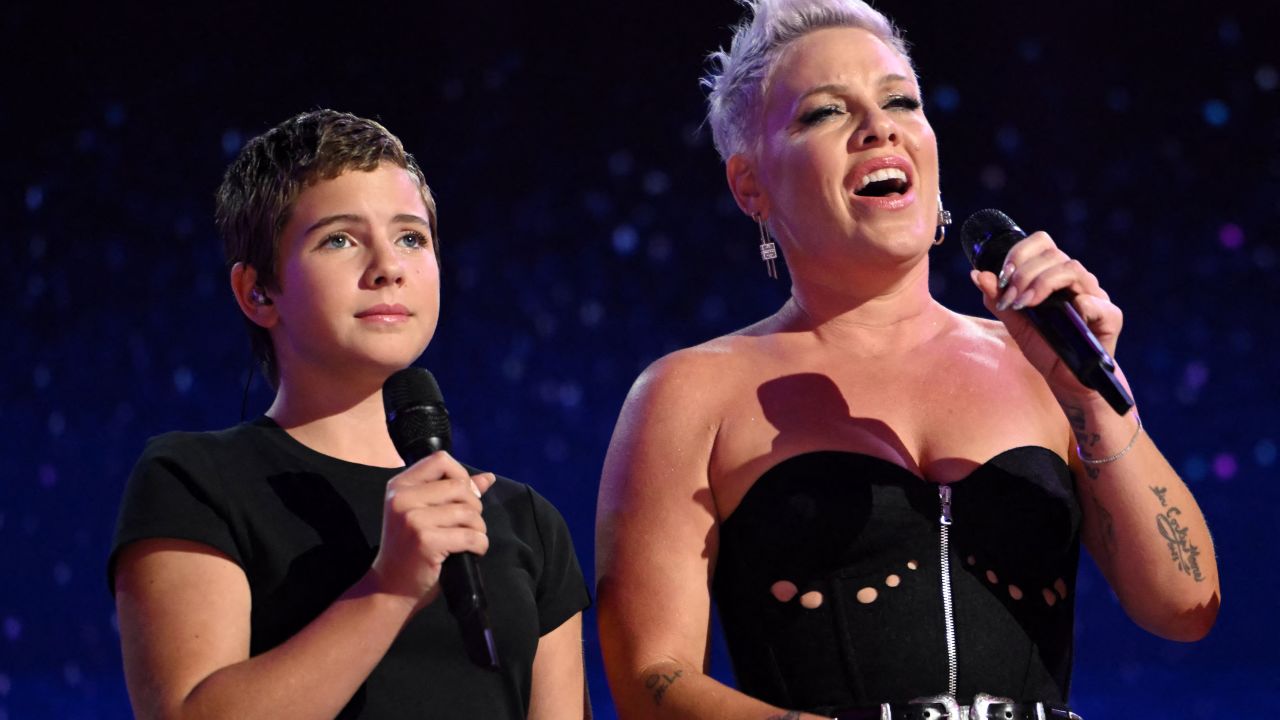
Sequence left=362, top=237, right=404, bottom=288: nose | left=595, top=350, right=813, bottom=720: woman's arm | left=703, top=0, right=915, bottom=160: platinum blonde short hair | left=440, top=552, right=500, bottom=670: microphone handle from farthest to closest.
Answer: left=703, top=0, right=915, bottom=160: platinum blonde short hair < left=595, top=350, right=813, bottom=720: woman's arm < left=362, top=237, right=404, bottom=288: nose < left=440, top=552, right=500, bottom=670: microphone handle

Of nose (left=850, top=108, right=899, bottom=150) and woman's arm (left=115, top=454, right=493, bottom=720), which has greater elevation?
nose (left=850, top=108, right=899, bottom=150)

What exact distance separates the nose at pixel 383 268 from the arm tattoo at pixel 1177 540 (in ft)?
2.85

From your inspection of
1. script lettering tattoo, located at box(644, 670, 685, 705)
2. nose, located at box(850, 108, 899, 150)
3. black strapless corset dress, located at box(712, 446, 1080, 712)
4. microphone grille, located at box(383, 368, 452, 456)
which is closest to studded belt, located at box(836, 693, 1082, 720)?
black strapless corset dress, located at box(712, 446, 1080, 712)

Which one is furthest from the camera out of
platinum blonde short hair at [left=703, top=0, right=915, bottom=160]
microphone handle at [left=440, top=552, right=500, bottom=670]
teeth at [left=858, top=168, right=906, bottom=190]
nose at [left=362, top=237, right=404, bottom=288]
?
platinum blonde short hair at [left=703, top=0, right=915, bottom=160]

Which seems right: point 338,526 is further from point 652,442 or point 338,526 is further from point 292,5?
point 292,5

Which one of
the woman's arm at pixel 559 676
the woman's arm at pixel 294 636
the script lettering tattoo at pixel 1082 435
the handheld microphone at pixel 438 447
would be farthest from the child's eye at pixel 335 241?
the script lettering tattoo at pixel 1082 435

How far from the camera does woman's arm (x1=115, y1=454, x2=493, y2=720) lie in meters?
1.26

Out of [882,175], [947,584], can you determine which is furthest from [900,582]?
[882,175]

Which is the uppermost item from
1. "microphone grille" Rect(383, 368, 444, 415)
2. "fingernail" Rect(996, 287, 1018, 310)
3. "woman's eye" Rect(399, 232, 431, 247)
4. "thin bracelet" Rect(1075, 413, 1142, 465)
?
"woman's eye" Rect(399, 232, 431, 247)

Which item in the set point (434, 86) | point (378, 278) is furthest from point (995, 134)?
point (378, 278)

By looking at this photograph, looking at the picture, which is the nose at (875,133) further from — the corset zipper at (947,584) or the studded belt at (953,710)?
the studded belt at (953,710)

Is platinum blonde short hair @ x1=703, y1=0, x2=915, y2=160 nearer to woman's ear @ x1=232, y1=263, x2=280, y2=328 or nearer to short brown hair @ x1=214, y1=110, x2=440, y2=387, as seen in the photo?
short brown hair @ x1=214, y1=110, x2=440, y2=387

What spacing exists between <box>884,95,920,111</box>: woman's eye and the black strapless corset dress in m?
0.45

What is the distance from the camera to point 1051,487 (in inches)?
64.2
